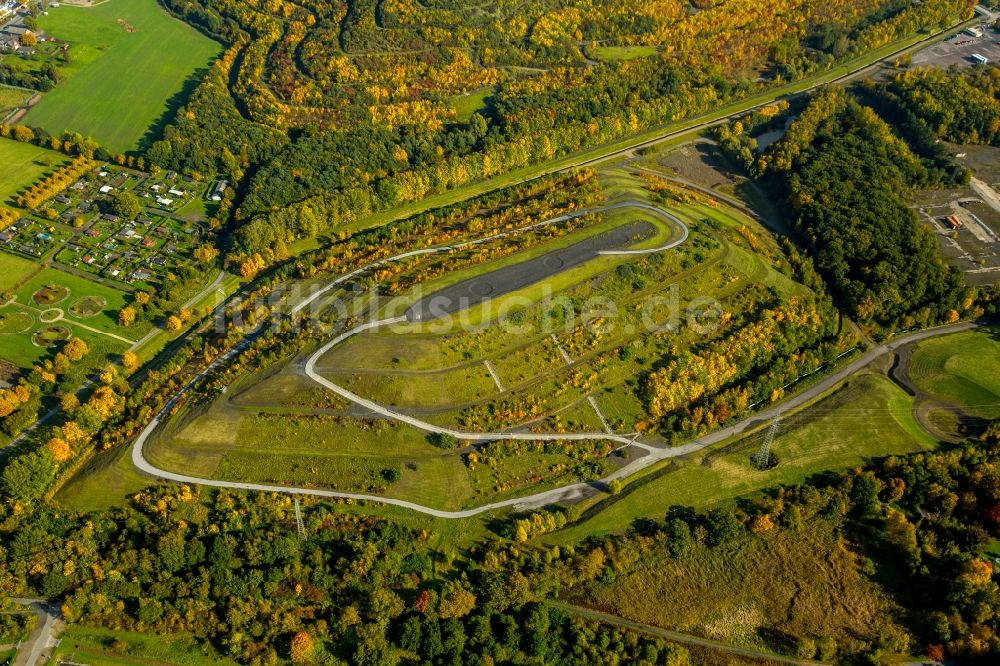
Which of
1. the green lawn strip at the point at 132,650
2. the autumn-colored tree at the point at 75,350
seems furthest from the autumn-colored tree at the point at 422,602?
the autumn-colored tree at the point at 75,350

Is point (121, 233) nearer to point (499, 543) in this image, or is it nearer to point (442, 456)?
point (442, 456)

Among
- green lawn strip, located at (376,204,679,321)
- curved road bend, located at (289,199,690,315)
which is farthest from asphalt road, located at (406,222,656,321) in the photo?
curved road bend, located at (289,199,690,315)

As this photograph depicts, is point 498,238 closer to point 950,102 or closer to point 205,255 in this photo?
point 205,255

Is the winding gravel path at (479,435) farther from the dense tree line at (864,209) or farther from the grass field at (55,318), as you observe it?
the grass field at (55,318)

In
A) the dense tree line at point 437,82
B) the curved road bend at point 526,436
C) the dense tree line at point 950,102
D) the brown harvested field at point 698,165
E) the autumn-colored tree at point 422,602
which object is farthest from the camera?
the dense tree line at point 950,102

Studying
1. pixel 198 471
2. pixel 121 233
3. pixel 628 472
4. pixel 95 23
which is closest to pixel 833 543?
pixel 628 472

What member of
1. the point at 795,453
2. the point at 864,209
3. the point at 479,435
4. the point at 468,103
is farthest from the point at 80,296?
the point at 864,209
